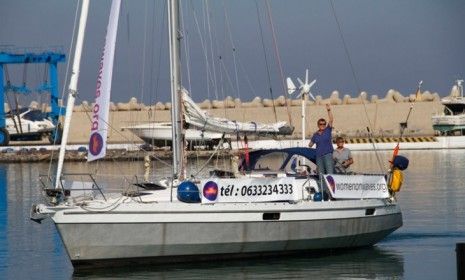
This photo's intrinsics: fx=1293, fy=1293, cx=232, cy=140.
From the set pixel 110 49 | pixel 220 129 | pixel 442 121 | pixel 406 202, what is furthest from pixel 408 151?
pixel 110 49

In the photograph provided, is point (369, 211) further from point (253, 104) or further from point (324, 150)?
point (253, 104)

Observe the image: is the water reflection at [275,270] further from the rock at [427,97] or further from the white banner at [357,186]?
the rock at [427,97]

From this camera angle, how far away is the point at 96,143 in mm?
23000

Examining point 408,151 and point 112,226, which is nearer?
point 112,226

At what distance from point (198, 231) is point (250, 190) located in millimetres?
1213

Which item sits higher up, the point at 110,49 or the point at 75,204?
the point at 110,49

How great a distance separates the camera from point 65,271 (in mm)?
23438

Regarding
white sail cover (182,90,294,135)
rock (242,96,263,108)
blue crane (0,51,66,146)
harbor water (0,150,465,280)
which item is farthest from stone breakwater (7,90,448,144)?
white sail cover (182,90,294,135)

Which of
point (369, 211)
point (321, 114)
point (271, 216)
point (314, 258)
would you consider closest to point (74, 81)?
point (271, 216)

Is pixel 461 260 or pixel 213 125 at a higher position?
pixel 213 125

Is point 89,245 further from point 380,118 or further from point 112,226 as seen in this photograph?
point 380,118

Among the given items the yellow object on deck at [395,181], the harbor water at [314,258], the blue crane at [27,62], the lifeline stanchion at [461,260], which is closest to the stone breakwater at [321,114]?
the blue crane at [27,62]

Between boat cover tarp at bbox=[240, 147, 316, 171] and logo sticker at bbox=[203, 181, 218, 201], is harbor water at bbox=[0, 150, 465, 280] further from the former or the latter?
boat cover tarp at bbox=[240, 147, 316, 171]

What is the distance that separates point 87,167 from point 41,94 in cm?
2479
